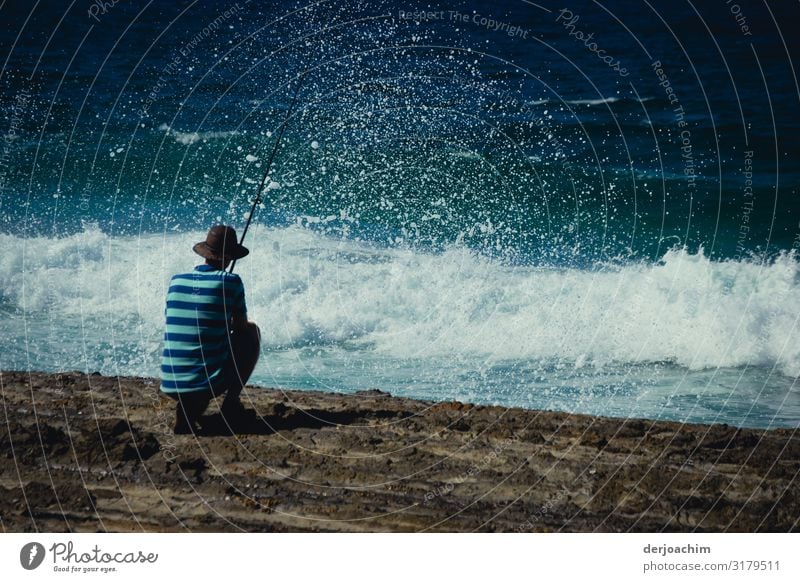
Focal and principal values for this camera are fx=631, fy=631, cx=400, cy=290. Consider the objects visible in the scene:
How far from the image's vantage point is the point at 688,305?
1045 centimetres

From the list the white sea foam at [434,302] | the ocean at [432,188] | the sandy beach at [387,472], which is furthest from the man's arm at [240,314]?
the white sea foam at [434,302]

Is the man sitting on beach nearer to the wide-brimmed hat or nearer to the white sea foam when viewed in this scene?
the wide-brimmed hat

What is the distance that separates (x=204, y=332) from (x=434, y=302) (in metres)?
6.51

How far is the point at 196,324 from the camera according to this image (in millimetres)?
4676

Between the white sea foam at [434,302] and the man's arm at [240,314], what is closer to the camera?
the man's arm at [240,314]

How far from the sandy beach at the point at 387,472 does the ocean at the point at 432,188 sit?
2457 mm

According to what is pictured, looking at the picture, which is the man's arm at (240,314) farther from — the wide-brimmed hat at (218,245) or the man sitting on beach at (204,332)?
the wide-brimmed hat at (218,245)

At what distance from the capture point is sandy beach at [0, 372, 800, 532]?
3928mm

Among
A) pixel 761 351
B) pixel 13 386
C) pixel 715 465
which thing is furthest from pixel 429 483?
pixel 761 351

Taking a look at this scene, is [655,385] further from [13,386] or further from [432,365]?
[13,386]
